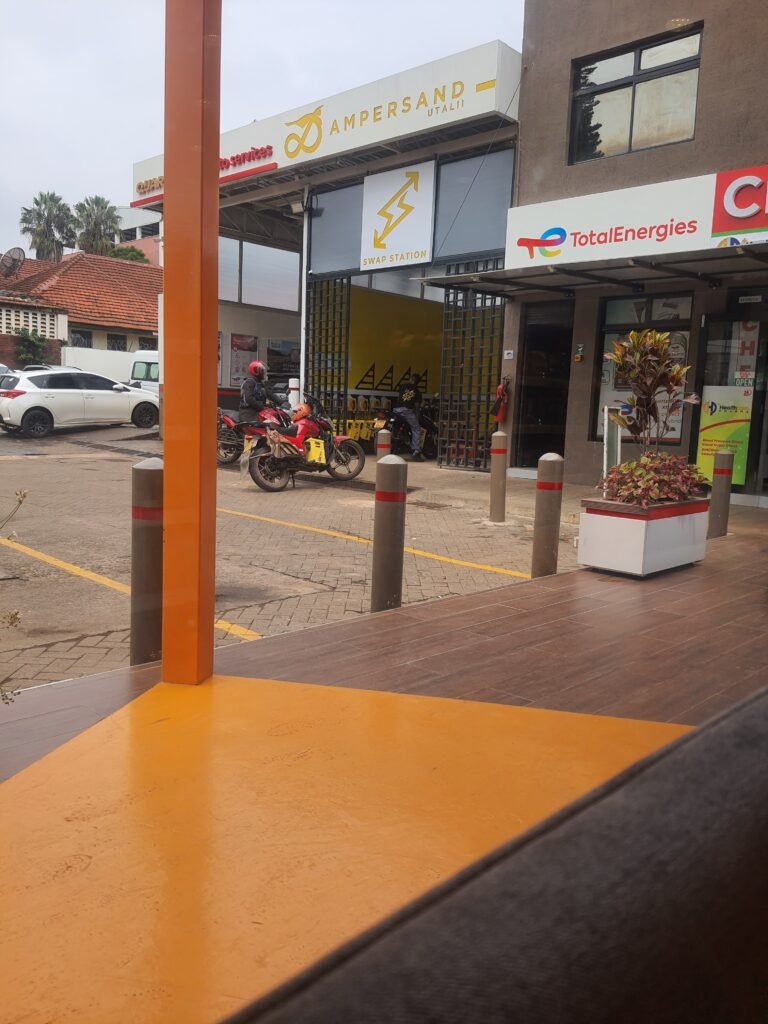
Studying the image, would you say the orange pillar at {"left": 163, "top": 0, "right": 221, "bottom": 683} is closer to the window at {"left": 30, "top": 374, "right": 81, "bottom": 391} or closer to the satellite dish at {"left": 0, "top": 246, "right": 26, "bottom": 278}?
the satellite dish at {"left": 0, "top": 246, "right": 26, "bottom": 278}

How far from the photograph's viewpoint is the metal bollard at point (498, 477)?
9055mm

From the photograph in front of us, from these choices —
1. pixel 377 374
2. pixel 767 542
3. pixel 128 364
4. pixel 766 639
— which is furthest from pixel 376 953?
pixel 128 364

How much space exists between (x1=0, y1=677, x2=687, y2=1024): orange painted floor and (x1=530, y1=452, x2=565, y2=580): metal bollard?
2971 millimetres

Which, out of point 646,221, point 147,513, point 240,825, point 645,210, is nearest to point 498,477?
point 646,221

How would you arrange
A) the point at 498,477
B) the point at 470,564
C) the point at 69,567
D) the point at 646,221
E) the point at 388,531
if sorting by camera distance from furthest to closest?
A: 1. the point at 646,221
2. the point at 498,477
3. the point at 470,564
4. the point at 69,567
5. the point at 388,531

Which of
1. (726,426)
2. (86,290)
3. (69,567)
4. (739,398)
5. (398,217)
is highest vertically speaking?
(398,217)

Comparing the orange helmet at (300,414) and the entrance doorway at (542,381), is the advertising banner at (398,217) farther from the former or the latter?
the orange helmet at (300,414)

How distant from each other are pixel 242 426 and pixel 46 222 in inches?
365

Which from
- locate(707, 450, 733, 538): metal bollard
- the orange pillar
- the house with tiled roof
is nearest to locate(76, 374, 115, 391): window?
the house with tiled roof

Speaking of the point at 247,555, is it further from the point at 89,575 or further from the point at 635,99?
the point at 635,99

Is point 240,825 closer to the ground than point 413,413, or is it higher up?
closer to the ground

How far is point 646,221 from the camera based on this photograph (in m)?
10.8

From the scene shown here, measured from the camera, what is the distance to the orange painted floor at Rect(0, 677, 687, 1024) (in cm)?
182

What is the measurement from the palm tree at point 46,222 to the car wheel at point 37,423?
14721 millimetres
